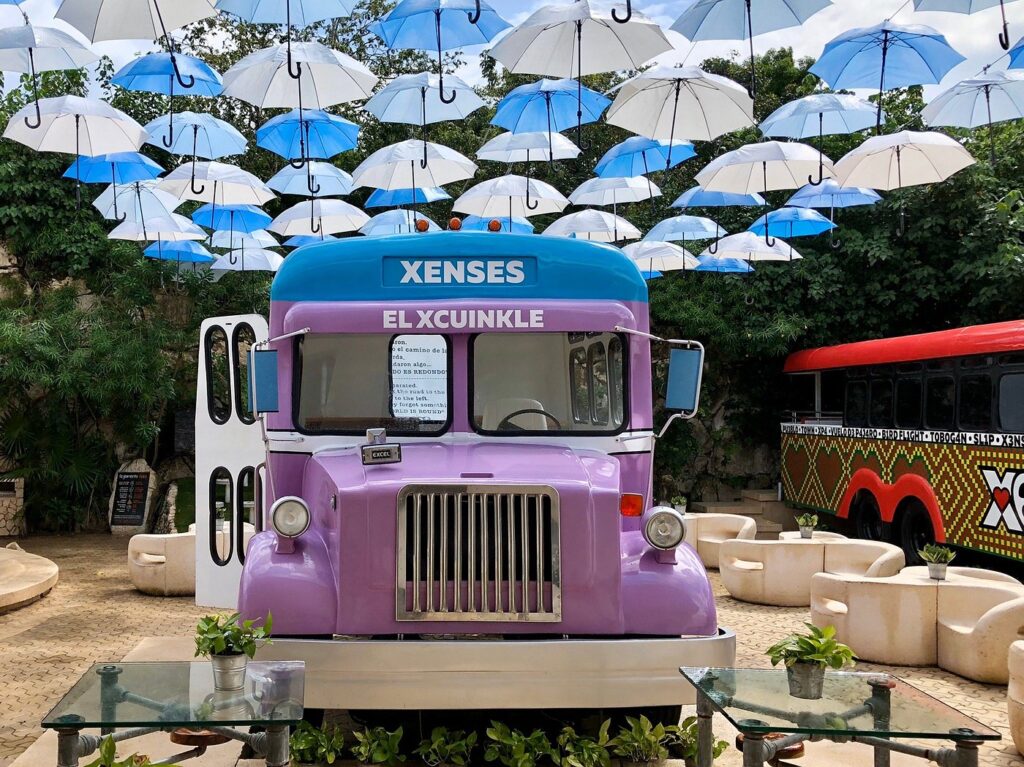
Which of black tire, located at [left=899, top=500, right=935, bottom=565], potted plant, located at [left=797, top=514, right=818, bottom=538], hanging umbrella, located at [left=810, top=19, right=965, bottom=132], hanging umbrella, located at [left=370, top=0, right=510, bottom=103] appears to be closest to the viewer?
hanging umbrella, located at [left=810, top=19, right=965, bottom=132]

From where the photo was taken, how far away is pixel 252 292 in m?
18.1

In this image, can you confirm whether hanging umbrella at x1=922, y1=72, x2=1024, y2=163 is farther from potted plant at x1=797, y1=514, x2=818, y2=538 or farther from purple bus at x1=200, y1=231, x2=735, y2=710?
purple bus at x1=200, y1=231, x2=735, y2=710

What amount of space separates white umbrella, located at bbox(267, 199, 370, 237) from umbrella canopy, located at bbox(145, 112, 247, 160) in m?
1.63

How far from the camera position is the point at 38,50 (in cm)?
970

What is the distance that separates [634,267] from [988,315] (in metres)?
13.2

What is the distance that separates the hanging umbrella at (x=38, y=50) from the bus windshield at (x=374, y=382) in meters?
5.35

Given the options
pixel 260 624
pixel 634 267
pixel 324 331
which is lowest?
pixel 260 624

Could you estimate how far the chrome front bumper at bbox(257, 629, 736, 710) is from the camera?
493 centimetres

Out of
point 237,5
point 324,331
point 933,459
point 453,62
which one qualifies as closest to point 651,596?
point 324,331

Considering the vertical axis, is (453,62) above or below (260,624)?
above

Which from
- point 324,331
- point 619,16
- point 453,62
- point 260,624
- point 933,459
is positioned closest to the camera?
point 260,624

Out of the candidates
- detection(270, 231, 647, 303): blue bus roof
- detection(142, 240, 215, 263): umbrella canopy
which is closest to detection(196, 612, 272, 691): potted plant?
detection(270, 231, 647, 303): blue bus roof

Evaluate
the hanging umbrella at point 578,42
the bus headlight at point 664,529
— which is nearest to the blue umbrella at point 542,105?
the hanging umbrella at point 578,42

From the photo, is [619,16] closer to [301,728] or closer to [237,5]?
[237,5]
